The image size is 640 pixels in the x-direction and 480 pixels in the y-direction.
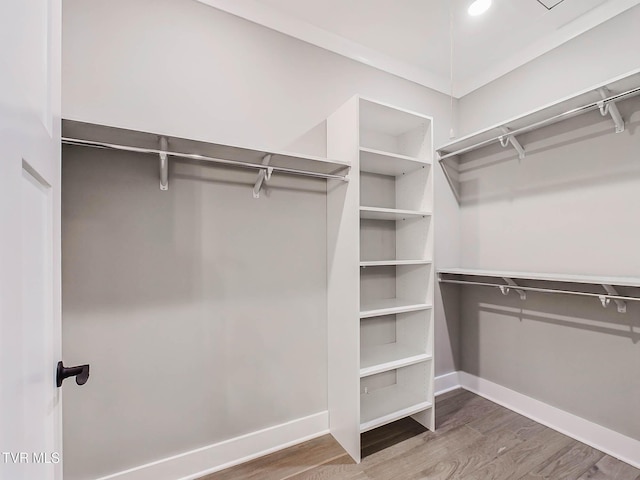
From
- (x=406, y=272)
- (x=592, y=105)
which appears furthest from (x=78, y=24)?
(x=592, y=105)

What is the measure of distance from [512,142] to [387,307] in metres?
1.53

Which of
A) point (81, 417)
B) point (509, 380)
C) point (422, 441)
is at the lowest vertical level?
point (422, 441)

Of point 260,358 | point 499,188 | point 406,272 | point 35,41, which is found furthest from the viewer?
point 499,188

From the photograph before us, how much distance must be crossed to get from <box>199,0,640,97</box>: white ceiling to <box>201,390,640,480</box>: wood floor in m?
2.66

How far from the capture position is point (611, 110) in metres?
1.69

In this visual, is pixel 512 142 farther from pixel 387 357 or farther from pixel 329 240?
pixel 387 357

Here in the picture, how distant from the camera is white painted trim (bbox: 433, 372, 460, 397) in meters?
2.53

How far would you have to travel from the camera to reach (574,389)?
6.43ft

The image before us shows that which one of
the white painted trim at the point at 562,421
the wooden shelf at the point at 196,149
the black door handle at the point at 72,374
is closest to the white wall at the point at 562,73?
the wooden shelf at the point at 196,149

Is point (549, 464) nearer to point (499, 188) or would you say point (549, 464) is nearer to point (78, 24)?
point (499, 188)

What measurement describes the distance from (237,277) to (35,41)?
1.31 meters

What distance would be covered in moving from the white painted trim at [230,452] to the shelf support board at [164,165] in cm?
144

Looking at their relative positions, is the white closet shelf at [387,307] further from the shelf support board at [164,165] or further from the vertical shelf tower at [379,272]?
the shelf support board at [164,165]

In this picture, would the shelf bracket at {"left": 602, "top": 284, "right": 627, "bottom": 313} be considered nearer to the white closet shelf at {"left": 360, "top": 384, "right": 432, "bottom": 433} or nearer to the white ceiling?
the white closet shelf at {"left": 360, "top": 384, "right": 432, "bottom": 433}
